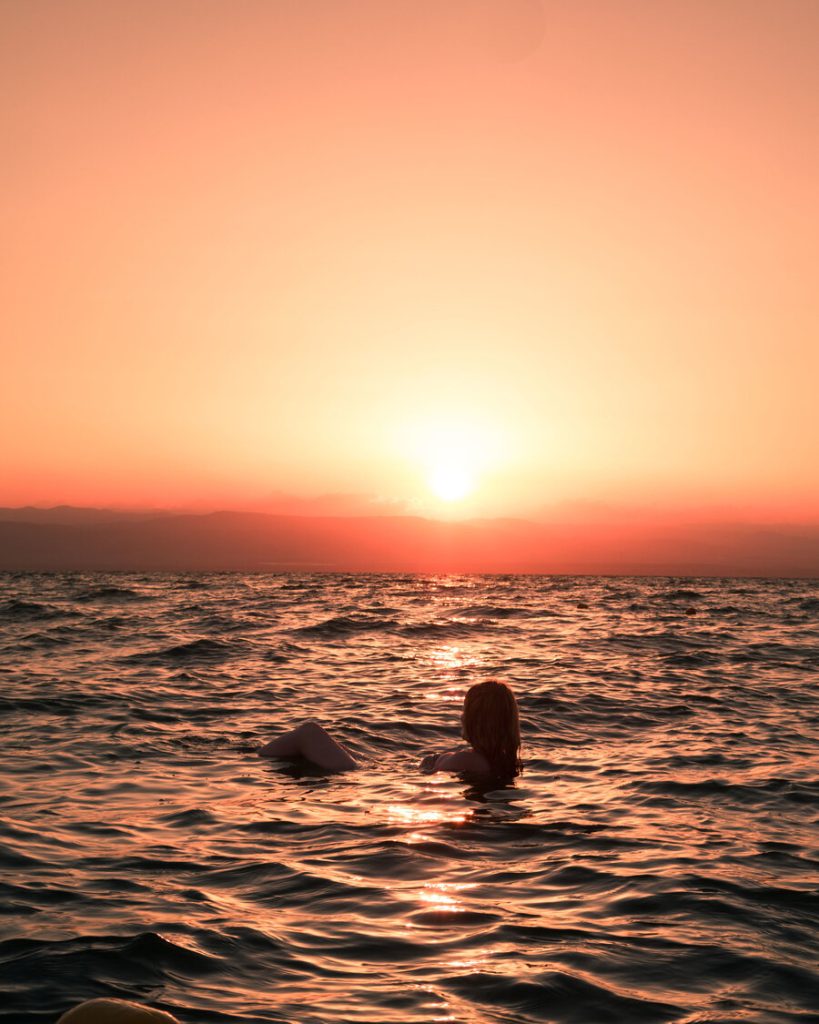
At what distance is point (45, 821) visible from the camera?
27.2ft

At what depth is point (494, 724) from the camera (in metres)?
9.88

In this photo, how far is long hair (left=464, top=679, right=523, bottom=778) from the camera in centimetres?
973

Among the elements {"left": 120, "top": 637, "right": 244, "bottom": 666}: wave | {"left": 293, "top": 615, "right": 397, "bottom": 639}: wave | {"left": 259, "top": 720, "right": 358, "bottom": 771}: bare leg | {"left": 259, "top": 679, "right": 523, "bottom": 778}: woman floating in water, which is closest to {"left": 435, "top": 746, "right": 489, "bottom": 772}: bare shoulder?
{"left": 259, "top": 679, "right": 523, "bottom": 778}: woman floating in water

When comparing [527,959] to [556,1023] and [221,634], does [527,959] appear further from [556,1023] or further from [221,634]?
[221,634]

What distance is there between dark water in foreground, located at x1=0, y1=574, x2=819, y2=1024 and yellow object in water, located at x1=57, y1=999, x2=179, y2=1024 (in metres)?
1.05

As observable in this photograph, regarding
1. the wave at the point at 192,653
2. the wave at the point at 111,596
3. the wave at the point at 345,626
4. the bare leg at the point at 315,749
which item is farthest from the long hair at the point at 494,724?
the wave at the point at 111,596

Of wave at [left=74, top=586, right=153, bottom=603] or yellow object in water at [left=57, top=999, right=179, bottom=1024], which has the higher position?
yellow object in water at [left=57, top=999, right=179, bottom=1024]

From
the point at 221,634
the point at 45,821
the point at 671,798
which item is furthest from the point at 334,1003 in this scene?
the point at 221,634

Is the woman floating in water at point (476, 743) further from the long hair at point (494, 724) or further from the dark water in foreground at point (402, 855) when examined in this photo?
the dark water in foreground at point (402, 855)

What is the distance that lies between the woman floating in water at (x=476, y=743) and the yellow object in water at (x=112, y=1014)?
19.9 ft

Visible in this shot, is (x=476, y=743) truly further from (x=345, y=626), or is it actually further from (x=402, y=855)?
(x=345, y=626)

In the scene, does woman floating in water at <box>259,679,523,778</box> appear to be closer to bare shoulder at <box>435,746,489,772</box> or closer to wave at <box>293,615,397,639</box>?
bare shoulder at <box>435,746,489,772</box>

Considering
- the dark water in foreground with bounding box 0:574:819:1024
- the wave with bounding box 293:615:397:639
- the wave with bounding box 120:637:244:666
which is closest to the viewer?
the dark water in foreground with bounding box 0:574:819:1024

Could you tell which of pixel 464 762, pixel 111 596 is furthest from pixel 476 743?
pixel 111 596
